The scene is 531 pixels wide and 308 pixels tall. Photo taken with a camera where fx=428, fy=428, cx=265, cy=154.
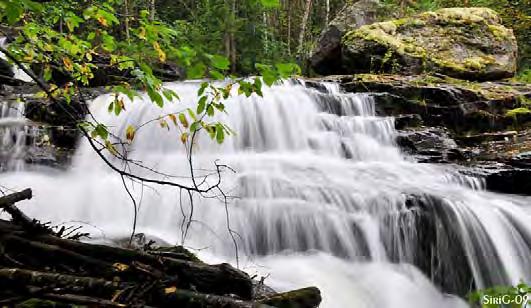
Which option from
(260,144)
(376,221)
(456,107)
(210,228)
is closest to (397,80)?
(456,107)

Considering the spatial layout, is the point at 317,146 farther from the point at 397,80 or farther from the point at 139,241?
the point at 139,241

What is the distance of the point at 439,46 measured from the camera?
11930 mm

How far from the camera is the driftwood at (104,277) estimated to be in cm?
187

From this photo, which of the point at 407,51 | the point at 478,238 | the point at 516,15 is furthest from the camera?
the point at 516,15

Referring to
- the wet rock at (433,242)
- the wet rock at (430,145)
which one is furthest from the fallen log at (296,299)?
the wet rock at (430,145)

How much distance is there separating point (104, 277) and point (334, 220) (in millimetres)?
3630

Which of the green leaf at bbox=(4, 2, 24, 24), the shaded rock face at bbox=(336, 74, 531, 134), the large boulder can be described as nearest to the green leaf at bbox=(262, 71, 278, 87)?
the green leaf at bbox=(4, 2, 24, 24)

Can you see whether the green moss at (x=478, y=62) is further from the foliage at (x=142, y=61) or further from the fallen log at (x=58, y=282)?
the fallen log at (x=58, y=282)

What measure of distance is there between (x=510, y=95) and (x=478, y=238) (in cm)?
580

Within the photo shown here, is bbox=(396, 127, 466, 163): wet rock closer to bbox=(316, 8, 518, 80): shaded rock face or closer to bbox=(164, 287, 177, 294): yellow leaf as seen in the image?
bbox=(316, 8, 518, 80): shaded rock face

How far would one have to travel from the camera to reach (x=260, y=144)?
8.68 m

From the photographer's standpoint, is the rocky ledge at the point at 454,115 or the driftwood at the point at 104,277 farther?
the rocky ledge at the point at 454,115

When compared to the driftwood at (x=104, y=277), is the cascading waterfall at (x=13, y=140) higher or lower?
higher

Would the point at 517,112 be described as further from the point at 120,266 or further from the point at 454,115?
the point at 120,266
